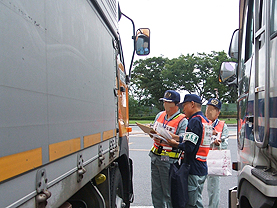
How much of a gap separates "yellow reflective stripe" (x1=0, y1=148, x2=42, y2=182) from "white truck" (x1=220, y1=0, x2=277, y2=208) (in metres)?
1.32

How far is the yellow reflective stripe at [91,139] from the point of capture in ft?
6.59

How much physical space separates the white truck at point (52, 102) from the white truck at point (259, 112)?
45.4 inches

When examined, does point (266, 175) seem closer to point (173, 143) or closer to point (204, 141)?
point (204, 141)

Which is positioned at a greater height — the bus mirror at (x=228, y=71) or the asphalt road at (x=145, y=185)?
the bus mirror at (x=228, y=71)

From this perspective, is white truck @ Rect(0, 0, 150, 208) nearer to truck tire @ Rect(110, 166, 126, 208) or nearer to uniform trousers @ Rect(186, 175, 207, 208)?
truck tire @ Rect(110, 166, 126, 208)

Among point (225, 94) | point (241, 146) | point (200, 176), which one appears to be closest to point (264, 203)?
point (241, 146)

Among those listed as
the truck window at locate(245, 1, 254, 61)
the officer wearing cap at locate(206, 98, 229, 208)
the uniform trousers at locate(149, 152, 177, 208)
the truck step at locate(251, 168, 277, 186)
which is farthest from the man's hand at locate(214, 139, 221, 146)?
the truck step at locate(251, 168, 277, 186)

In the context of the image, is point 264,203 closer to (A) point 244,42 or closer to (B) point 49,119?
(B) point 49,119

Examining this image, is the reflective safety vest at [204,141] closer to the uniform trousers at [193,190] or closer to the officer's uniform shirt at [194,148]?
the officer's uniform shirt at [194,148]

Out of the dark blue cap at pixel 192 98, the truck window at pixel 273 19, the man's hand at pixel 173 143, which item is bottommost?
the man's hand at pixel 173 143

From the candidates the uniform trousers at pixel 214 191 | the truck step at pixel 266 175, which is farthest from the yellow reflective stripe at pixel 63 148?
the uniform trousers at pixel 214 191

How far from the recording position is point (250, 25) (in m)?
2.77

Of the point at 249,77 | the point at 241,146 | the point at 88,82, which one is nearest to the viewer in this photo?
the point at 88,82

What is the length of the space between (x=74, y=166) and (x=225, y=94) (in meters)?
38.7
